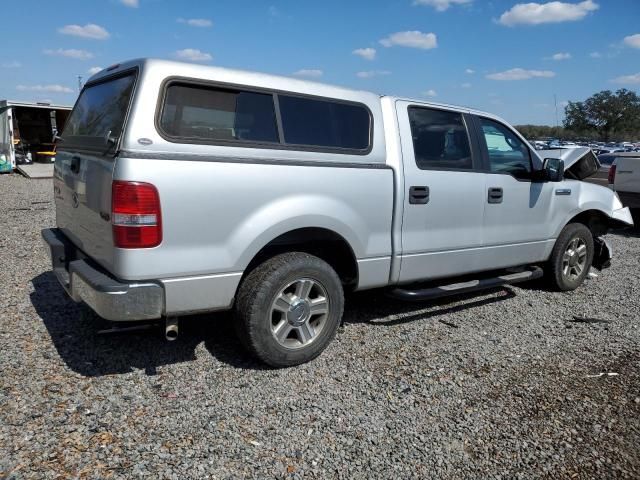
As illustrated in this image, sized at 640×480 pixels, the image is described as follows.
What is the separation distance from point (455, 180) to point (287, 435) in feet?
8.49

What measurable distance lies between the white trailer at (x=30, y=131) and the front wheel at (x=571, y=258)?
802 inches

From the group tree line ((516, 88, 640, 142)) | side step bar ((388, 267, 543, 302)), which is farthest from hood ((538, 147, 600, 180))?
tree line ((516, 88, 640, 142))

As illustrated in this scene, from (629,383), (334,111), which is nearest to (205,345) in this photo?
(334,111)

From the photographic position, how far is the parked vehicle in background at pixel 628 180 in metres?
9.57

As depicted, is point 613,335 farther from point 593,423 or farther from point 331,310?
point 331,310

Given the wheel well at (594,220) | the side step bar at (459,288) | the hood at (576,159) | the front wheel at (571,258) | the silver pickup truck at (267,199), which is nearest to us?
the silver pickup truck at (267,199)

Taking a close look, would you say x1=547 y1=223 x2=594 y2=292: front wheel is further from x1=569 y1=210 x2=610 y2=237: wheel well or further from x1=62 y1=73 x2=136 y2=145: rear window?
x1=62 y1=73 x2=136 y2=145: rear window

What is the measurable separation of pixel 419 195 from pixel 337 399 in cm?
176

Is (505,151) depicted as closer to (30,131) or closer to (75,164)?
(75,164)

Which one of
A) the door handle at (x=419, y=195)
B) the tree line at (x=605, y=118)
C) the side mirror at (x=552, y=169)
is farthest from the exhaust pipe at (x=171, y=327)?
the tree line at (x=605, y=118)

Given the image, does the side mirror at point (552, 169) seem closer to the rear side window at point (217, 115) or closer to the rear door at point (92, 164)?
the rear side window at point (217, 115)

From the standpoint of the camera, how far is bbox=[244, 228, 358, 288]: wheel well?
3689 mm

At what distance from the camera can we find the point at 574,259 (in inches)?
230

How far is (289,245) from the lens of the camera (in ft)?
12.6
